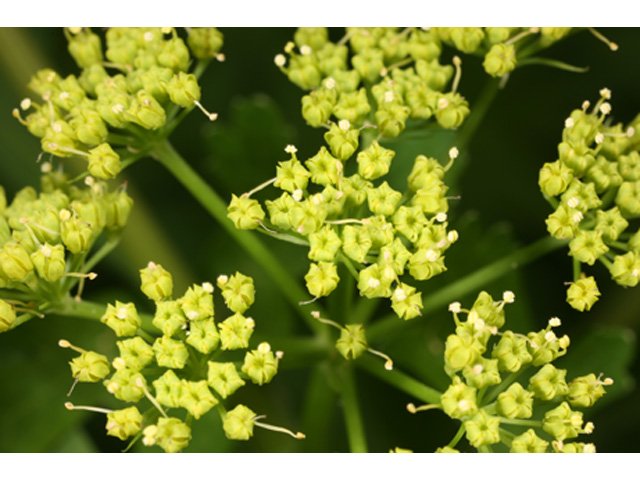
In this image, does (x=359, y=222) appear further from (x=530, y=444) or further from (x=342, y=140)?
(x=530, y=444)

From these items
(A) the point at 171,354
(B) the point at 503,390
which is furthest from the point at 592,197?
(A) the point at 171,354

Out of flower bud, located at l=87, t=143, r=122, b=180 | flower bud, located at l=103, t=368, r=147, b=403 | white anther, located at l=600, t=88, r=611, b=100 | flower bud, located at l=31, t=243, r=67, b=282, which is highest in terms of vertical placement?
white anther, located at l=600, t=88, r=611, b=100

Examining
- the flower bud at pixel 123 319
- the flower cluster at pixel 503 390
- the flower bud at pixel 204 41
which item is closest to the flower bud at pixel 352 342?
the flower cluster at pixel 503 390

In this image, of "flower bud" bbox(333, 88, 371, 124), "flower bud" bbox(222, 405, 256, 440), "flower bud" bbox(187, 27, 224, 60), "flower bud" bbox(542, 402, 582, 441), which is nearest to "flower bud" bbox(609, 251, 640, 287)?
"flower bud" bbox(542, 402, 582, 441)

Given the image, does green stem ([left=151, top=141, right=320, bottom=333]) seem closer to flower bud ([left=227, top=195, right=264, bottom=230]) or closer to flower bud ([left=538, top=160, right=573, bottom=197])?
flower bud ([left=227, top=195, right=264, bottom=230])

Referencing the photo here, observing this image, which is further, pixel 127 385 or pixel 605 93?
pixel 605 93

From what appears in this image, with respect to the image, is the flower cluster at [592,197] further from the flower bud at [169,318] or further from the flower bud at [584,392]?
the flower bud at [169,318]
